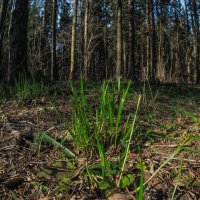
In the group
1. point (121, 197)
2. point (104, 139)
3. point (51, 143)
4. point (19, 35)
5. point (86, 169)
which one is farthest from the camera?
point (19, 35)

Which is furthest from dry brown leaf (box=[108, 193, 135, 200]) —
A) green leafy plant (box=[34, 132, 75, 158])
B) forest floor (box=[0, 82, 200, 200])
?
green leafy plant (box=[34, 132, 75, 158])

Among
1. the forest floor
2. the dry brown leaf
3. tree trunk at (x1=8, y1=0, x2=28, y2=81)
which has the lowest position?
the dry brown leaf

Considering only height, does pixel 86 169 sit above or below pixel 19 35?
below

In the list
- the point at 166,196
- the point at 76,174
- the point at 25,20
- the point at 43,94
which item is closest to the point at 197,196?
the point at 166,196

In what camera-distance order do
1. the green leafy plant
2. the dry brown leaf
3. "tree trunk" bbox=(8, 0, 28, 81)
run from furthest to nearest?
"tree trunk" bbox=(8, 0, 28, 81) → the green leafy plant → the dry brown leaf

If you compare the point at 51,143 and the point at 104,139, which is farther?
the point at 51,143

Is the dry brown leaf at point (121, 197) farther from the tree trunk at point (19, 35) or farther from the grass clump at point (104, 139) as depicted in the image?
the tree trunk at point (19, 35)

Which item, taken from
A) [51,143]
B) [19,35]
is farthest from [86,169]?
[19,35]

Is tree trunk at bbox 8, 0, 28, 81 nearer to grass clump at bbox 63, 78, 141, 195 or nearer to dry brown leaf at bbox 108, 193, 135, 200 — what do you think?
grass clump at bbox 63, 78, 141, 195

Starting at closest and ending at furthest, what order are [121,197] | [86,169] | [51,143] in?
[121,197], [86,169], [51,143]

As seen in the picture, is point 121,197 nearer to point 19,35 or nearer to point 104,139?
point 104,139

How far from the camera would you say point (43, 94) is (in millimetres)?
3523

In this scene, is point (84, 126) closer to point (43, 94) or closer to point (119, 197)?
point (119, 197)

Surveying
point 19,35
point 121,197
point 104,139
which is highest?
point 19,35
